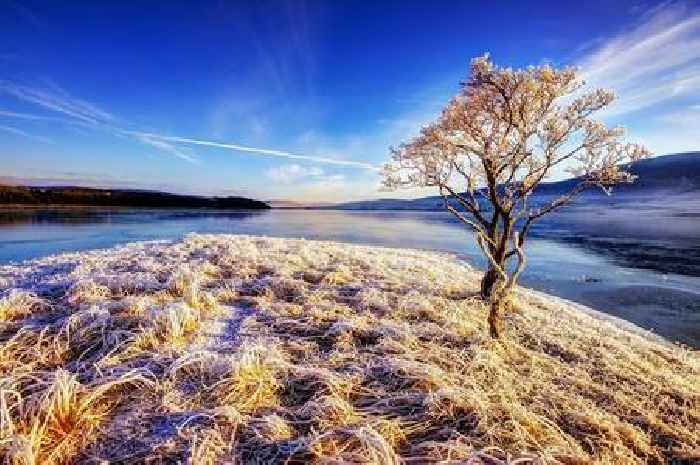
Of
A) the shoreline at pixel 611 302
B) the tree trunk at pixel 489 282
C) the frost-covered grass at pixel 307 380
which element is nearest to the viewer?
the frost-covered grass at pixel 307 380

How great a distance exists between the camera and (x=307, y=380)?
538cm

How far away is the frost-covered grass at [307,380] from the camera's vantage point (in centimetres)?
405

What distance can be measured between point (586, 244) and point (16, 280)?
114ft

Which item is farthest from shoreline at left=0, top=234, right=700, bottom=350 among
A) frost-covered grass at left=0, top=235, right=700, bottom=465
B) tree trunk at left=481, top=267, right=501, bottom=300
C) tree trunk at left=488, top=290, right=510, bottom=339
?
tree trunk at left=488, top=290, right=510, bottom=339

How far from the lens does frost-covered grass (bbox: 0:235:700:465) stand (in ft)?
13.3

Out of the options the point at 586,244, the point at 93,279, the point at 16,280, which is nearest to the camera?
the point at 93,279

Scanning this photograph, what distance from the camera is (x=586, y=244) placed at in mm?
32375

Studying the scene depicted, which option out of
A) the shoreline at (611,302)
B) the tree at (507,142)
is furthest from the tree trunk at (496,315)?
the shoreline at (611,302)

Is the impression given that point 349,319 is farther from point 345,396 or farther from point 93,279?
point 93,279

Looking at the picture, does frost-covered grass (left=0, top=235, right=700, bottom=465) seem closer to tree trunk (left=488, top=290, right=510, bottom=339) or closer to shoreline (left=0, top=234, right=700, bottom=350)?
tree trunk (left=488, top=290, right=510, bottom=339)

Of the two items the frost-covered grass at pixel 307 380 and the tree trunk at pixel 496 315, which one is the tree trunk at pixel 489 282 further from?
the tree trunk at pixel 496 315

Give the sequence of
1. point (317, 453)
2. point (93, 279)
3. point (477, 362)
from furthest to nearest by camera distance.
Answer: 1. point (93, 279)
2. point (477, 362)
3. point (317, 453)

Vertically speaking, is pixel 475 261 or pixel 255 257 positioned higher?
pixel 255 257

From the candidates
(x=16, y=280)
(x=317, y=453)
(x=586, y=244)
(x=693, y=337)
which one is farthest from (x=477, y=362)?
(x=586, y=244)
